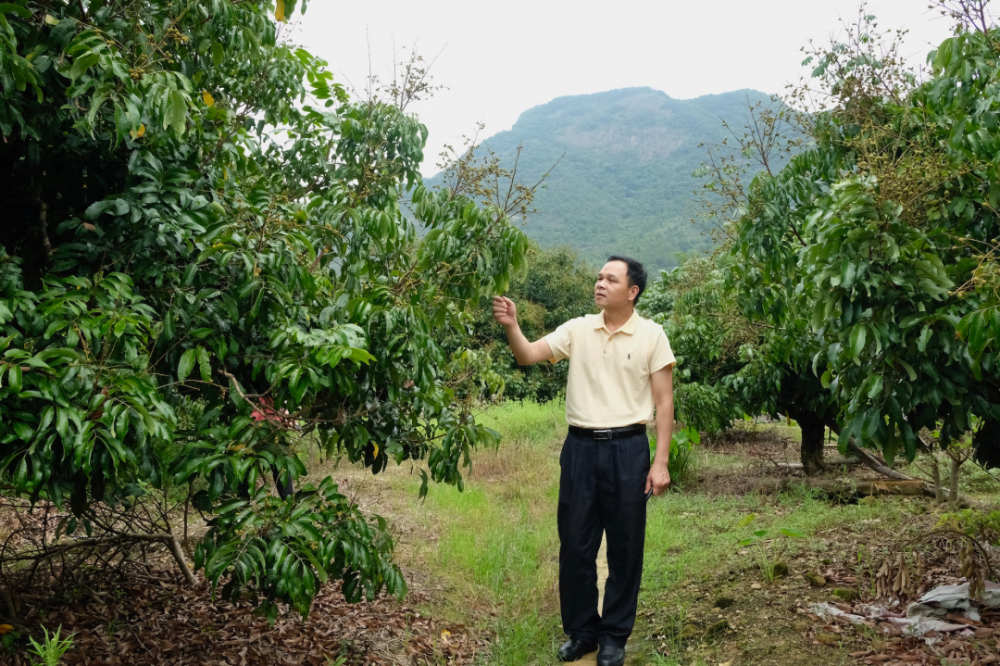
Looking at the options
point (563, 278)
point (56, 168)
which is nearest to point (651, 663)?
point (56, 168)

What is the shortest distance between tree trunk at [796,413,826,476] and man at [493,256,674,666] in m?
5.89

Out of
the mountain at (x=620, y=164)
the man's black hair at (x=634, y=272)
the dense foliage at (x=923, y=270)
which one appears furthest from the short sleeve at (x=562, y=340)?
the mountain at (x=620, y=164)

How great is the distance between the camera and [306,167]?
512cm

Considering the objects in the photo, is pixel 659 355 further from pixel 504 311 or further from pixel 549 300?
pixel 549 300

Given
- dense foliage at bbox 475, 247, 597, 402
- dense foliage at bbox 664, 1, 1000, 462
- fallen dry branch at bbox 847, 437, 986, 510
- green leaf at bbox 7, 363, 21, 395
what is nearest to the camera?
green leaf at bbox 7, 363, 21, 395

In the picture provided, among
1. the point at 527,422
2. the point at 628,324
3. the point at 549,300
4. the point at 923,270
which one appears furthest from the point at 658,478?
the point at 549,300

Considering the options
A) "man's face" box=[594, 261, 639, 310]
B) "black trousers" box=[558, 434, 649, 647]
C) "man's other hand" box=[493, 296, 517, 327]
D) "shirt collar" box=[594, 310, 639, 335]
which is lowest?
"black trousers" box=[558, 434, 649, 647]

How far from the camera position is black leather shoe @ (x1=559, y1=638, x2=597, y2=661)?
3.98 metres

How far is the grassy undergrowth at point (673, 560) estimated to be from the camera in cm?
419

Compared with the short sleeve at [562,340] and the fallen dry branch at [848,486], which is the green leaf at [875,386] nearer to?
the short sleeve at [562,340]

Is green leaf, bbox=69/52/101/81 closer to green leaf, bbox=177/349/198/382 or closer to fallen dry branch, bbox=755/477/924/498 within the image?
green leaf, bbox=177/349/198/382

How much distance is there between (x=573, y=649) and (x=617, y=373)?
4.78 feet

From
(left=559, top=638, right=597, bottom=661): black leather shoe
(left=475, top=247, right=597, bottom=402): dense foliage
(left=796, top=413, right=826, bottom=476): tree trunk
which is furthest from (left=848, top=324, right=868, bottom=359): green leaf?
(left=475, top=247, right=597, bottom=402): dense foliage

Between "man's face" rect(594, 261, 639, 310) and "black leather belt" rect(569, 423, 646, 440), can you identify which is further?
"man's face" rect(594, 261, 639, 310)
